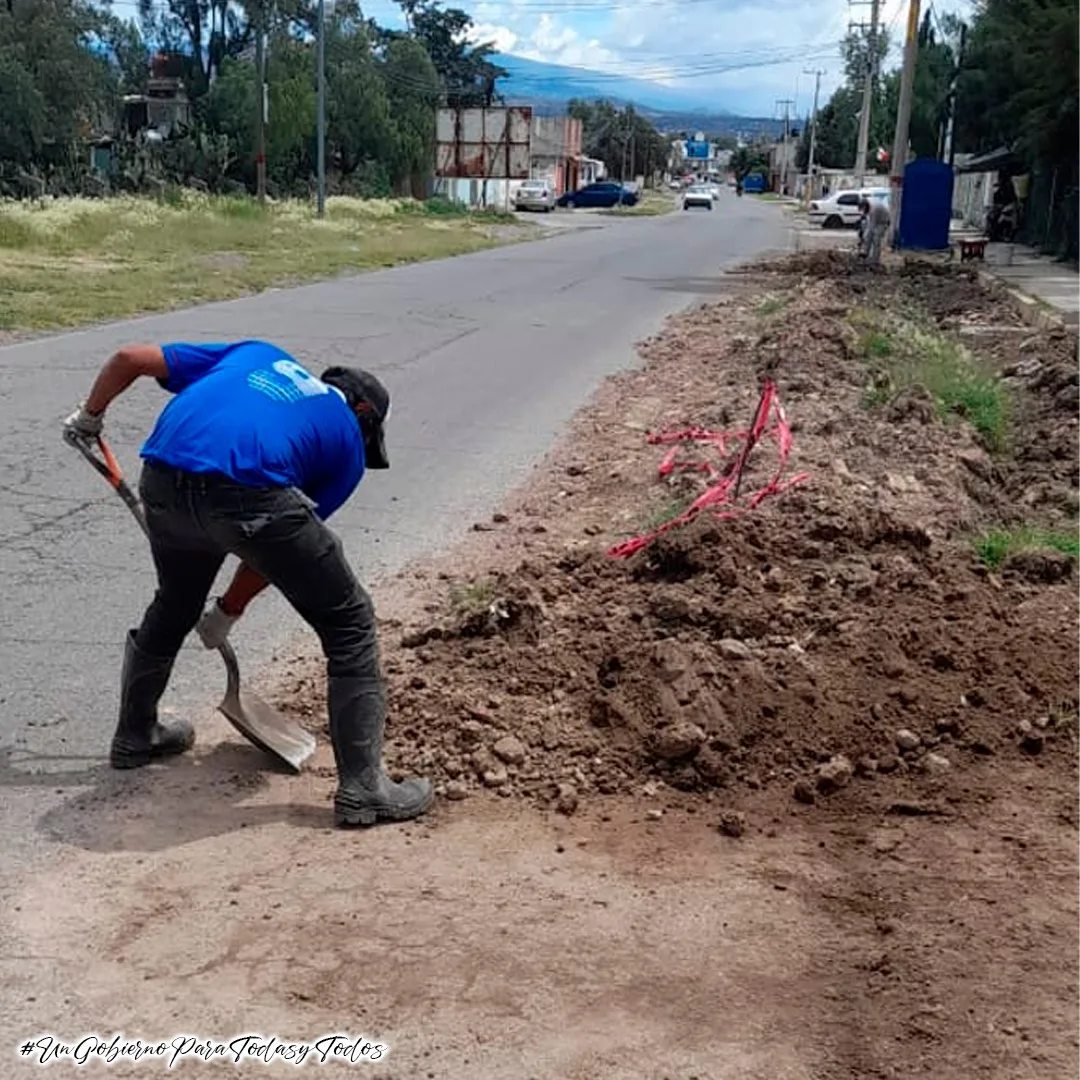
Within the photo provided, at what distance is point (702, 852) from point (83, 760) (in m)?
1.98

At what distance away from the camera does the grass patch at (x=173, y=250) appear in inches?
689

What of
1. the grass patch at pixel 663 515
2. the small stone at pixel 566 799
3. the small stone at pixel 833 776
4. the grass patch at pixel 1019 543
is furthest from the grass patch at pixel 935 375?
the small stone at pixel 566 799

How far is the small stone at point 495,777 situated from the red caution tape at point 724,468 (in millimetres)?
1993

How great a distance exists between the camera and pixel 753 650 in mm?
4863

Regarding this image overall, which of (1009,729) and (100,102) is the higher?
(100,102)

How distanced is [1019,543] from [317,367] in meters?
7.63

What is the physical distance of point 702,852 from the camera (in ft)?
12.8

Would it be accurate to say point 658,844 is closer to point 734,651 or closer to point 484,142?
point 734,651

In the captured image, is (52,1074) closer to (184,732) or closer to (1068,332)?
(184,732)

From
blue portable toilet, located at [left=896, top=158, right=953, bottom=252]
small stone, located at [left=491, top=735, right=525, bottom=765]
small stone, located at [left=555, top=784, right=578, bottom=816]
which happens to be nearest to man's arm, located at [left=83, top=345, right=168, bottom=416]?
small stone, located at [left=491, top=735, right=525, bottom=765]

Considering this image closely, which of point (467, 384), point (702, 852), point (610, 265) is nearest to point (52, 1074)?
point (702, 852)

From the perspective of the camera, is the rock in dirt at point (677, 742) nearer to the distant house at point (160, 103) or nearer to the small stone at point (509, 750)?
the small stone at point (509, 750)

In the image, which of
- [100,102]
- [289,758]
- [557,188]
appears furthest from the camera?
[557,188]

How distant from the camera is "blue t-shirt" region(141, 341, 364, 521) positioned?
372 centimetres
